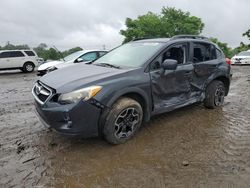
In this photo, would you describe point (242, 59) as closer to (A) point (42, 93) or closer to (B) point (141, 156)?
(B) point (141, 156)

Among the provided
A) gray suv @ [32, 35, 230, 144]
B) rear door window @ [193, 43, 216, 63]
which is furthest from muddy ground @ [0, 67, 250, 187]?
rear door window @ [193, 43, 216, 63]

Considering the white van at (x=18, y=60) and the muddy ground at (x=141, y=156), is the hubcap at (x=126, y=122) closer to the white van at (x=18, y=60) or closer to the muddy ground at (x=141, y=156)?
the muddy ground at (x=141, y=156)

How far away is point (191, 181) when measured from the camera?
3242 millimetres

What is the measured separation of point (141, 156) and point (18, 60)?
1677 cm

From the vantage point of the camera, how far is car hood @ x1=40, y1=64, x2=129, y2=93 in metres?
3.89

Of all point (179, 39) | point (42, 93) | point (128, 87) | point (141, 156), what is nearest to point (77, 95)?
point (42, 93)

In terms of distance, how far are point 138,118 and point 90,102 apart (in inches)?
39.2

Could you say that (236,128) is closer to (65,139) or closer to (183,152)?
(183,152)

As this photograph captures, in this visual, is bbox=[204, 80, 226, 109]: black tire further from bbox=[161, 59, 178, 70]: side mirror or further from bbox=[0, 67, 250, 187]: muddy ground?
bbox=[161, 59, 178, 70]: side mirror

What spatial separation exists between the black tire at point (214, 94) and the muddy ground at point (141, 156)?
0.59 metres

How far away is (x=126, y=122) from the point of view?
4.29 m

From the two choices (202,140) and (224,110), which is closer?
(202,140)

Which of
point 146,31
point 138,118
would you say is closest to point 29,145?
point 138,118

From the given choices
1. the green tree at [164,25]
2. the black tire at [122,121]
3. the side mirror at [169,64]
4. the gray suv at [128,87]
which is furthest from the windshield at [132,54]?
the green tree at [164,25]
